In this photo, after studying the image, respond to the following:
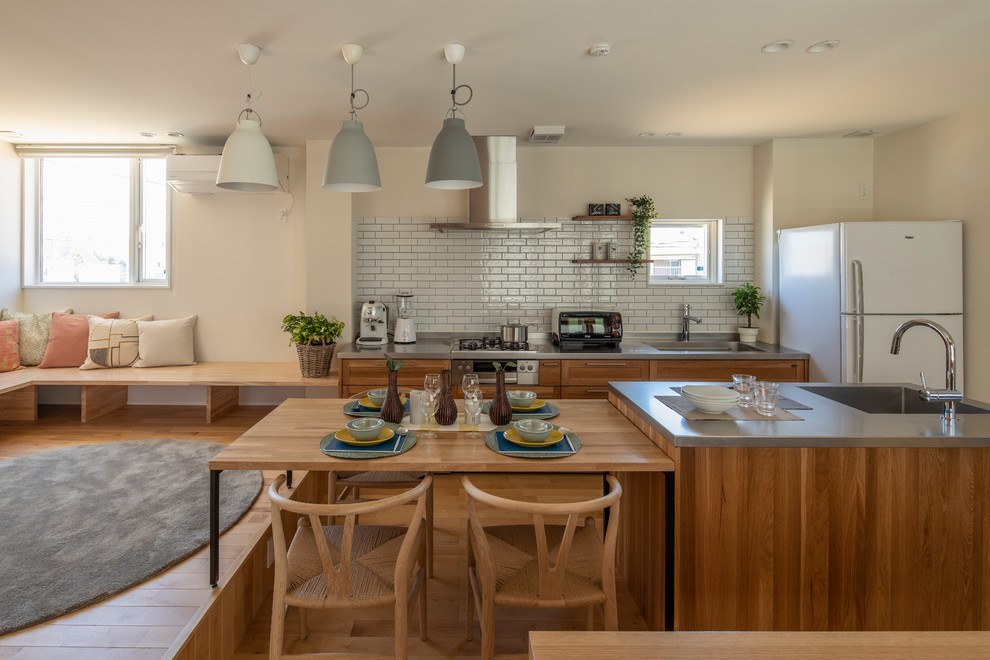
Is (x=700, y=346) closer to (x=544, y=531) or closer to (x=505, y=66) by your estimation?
(x=505, y=66)

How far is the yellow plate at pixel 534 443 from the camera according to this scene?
200 centimetres

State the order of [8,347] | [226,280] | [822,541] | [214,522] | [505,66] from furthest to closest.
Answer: [226,280]
[8,347]
[505,66]
[214,522]
[822,541]

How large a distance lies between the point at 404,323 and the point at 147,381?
201 cm

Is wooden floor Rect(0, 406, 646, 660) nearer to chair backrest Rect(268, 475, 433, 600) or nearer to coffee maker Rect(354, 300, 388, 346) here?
chair backrest Rect(268, 475, 433, 600)

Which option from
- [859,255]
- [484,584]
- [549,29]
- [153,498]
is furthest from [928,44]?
[153,498]

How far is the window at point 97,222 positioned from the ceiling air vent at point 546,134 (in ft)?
11.0

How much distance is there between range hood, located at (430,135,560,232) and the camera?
14.0ft

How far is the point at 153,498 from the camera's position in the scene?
305 cm

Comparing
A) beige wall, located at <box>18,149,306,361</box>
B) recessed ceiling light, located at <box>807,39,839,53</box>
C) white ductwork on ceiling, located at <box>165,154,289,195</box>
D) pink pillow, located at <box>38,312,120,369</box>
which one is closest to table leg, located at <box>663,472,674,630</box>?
recessed ceiling light, located at <box>807,39,839,53</box>

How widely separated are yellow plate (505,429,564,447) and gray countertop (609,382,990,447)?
1.13 ft

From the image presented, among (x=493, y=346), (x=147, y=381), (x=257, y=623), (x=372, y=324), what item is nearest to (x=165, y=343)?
(x=147, y=381)

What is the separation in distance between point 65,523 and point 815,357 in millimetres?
4665

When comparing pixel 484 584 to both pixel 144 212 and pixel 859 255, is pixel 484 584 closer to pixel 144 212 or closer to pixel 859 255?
pixel 859 255

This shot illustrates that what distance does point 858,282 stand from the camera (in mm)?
3609
